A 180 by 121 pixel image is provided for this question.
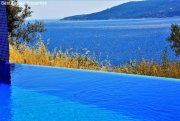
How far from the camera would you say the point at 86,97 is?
3.65 m

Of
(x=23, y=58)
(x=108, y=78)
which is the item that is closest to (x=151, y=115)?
(x=108, y=78)

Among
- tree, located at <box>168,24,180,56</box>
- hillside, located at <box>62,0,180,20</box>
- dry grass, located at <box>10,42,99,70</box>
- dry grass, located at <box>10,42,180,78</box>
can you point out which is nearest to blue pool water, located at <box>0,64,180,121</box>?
dry grass, located at <box>10,42,180,78</box>

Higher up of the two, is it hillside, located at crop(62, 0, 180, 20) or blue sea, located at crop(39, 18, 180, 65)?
hillside, located at crop(62, 0, 180, 20)

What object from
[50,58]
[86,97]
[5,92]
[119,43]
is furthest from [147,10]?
[86,97]

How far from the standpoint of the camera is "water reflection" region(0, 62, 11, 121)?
308 cm

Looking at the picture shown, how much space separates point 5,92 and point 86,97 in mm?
899

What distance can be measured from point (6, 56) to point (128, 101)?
253 centimetres

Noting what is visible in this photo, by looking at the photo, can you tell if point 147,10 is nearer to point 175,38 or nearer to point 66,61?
point 175,38

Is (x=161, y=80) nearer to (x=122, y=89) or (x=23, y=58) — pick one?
(x=122, y=89)

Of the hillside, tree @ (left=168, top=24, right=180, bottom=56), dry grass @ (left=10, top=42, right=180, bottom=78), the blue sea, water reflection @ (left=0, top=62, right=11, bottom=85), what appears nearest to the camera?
water reflection @ (left=0, top=62, right=11, bottom=85)

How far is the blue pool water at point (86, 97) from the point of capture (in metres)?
3.04

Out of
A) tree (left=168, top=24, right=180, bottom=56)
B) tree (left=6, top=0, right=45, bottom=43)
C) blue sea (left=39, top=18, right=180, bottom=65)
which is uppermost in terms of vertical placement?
tree (left=6, top=0, right=45, bottom=43)

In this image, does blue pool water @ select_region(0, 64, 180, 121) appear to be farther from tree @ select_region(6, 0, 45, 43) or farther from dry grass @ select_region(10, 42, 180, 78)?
tree @ select_region(6, 0, 45, 43)

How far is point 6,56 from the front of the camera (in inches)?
212
